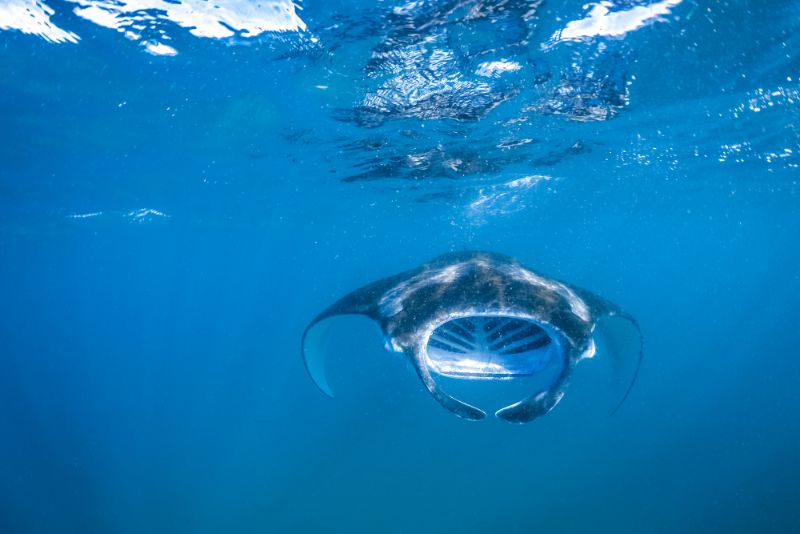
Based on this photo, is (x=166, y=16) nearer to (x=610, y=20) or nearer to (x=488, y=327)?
(x=488, y=327)

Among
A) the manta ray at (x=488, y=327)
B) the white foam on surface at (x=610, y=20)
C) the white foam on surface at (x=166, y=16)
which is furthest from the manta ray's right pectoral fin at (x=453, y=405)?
the white foam on surface at (x=610, y=20)

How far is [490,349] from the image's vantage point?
225 inches

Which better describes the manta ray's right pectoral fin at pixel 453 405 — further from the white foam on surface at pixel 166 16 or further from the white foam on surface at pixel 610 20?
the white foam on surface at pixel 610 20

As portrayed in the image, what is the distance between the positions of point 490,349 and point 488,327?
55 cm

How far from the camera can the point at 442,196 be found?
23484 mm

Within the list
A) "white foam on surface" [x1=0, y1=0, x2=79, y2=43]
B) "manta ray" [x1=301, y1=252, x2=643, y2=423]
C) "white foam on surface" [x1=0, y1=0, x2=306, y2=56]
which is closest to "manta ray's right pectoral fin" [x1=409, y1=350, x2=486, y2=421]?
"manta ray" [x1=301, y1=252, x2=643, y2=423]

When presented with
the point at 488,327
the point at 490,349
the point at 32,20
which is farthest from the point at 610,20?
the point at 32,20

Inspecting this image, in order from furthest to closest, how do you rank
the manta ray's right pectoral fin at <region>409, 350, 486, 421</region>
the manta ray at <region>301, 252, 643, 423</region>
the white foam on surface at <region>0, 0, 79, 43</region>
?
the white foam on surface at <region>0, 0, 79, 43</region> < the manta ray at <region>301, 252, 643, 423</region> < the manta ray's right pectoral fin at <region>409, 350, 486, 421</region>

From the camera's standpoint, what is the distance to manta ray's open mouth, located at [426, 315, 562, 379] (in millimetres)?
5090

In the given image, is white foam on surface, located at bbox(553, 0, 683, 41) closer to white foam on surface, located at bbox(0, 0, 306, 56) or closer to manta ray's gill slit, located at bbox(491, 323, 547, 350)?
white foam on surface, located at bbox(0, 0, 306, 56)

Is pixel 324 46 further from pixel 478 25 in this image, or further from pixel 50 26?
pixel 50 26

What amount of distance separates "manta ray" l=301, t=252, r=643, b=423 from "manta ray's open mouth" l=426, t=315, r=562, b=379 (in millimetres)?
13

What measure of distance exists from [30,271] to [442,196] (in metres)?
46.3

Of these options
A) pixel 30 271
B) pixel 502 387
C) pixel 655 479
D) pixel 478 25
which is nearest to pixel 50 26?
pixel 478 25
